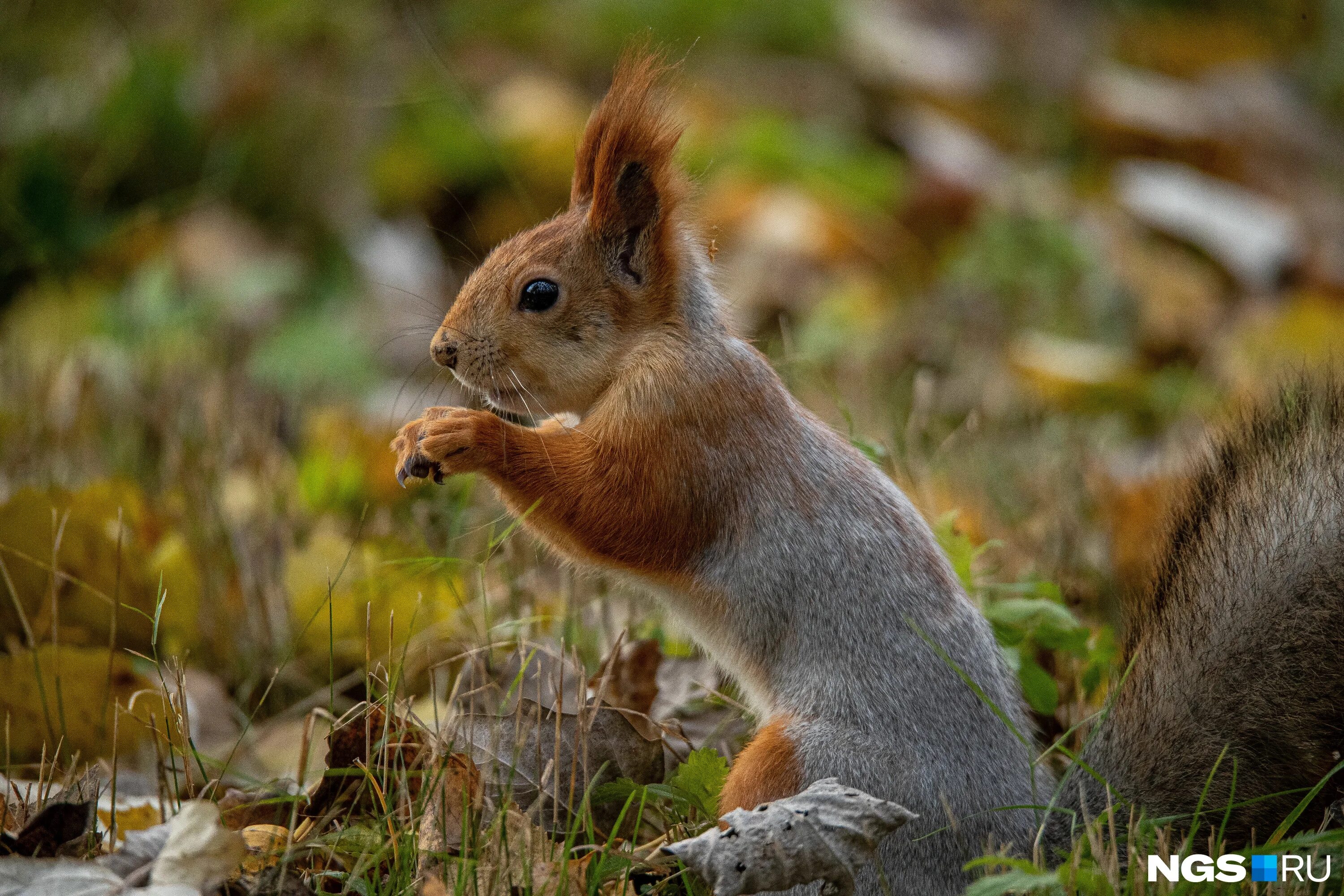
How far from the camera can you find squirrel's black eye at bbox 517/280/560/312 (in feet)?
6.98

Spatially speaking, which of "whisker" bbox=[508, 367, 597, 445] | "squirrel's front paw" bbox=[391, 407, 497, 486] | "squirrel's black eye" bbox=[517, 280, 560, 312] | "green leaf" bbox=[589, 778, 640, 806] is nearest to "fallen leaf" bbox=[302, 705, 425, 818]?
"green leaf" bbox=[589, 778, 640, 806]

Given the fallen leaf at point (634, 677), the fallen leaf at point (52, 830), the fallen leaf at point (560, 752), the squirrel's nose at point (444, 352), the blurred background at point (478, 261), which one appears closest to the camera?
the fallen leaf at point (52, 830)

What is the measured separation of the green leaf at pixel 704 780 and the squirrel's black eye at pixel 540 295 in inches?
28.9

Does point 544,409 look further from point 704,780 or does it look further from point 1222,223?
point 1222,223

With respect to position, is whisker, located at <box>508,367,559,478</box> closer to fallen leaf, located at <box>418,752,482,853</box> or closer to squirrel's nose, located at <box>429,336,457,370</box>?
squirrel's nose, located at <box>429,336,457,370</box>

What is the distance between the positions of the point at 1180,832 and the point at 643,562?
32.8 inches

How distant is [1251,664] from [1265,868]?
0.88 feet

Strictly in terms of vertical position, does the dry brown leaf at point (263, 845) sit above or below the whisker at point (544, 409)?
below

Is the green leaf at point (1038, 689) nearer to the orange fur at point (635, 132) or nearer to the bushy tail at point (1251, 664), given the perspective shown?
the bushy tail at point (1251, 664)

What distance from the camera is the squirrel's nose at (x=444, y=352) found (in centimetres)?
214

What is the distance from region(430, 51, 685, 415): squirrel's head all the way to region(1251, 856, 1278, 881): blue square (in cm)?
112

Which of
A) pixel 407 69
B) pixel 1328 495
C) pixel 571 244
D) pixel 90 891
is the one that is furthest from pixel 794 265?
pixel 90 891

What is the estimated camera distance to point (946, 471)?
329 cm

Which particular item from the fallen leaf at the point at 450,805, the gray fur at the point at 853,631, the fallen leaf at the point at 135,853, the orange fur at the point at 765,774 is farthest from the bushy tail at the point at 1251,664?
the fallen leaf at the point at 135,853
